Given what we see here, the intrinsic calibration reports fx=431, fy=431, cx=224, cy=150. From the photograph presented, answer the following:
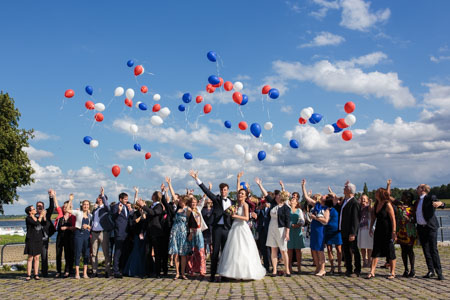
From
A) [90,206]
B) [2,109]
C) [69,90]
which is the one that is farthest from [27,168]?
[90,206]

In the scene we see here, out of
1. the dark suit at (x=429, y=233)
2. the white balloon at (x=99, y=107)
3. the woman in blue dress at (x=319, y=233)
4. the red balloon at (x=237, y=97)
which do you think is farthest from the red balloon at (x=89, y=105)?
the dark suit at (x=429, y=233)

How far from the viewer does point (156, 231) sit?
10.6 m

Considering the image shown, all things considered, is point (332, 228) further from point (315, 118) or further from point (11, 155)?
point (11, 155)

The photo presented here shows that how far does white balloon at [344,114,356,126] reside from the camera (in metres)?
14.1

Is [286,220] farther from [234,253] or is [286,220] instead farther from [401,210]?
[401,210]

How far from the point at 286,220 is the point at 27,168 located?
26270mm

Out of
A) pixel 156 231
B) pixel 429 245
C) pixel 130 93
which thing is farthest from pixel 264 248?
pixel 130 93

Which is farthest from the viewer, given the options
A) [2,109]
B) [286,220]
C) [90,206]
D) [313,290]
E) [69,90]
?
[2,109]

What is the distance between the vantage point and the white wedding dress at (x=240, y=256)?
9.00 m

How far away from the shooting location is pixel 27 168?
31.0 m

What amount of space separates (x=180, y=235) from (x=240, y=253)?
5.73ft

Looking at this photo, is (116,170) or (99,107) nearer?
(116,170)

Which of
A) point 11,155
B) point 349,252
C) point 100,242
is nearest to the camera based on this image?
point 349,252

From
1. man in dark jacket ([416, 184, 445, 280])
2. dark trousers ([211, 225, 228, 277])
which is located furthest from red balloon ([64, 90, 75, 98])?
man in dark jacket ([416, 184, 445, 280])
